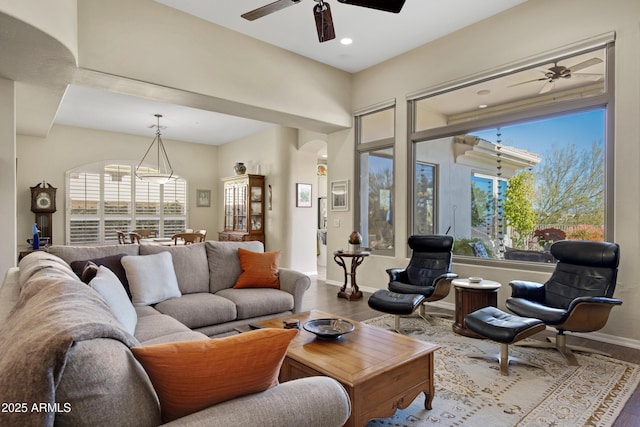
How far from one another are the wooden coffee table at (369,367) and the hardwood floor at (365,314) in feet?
3.95

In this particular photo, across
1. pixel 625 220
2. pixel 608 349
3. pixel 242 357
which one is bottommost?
pixel 608 349

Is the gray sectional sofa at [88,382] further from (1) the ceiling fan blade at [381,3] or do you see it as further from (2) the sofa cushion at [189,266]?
(1) the ceiling fan blade at [381,3]

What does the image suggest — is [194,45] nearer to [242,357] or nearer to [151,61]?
[151,61]

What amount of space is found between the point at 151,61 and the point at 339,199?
3.59 meters

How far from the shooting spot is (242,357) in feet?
3.69

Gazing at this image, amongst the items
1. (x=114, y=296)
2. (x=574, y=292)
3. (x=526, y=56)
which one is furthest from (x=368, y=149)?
(x=114, y=296)

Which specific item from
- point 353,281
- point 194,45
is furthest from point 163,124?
point 353,281

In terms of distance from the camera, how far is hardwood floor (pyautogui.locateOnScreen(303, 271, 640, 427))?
7.39 ft

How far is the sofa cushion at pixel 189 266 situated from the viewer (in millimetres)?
3527

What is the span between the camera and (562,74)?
13.0ft

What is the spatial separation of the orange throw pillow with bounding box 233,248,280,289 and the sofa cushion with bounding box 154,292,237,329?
0.43 metres

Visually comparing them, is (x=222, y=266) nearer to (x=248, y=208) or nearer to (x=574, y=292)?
(x=574, y=292)

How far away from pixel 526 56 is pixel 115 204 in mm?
8364

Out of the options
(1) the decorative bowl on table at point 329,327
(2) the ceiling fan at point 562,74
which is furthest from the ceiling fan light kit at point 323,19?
(2) the ceiling fan at point 562,74
